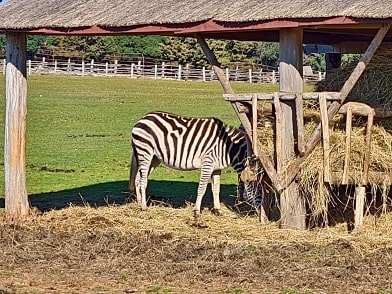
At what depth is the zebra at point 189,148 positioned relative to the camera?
14.0m

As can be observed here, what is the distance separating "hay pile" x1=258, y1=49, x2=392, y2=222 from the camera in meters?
11.3

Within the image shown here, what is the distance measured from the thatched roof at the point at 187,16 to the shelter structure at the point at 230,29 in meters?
0.01

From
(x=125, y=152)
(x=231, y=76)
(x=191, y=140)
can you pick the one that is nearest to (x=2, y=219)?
(x=191, y=140)

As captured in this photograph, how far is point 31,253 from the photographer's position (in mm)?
10914

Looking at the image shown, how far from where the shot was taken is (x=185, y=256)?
34.7 feet

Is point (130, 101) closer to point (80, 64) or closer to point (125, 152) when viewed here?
A: point (125, 152)

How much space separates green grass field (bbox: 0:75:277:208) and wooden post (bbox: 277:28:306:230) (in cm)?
442

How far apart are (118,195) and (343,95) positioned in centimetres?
596

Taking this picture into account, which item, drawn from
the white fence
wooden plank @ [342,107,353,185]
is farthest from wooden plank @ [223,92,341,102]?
the white fence

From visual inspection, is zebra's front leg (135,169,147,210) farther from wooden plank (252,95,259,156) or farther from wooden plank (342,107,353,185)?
wooden plank (342,107,353,185)

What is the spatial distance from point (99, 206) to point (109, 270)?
4522mm

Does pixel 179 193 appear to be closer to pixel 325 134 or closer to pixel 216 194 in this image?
pixel 216 194

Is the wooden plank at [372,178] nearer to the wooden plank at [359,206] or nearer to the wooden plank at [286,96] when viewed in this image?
the wooden plank at [359,206]

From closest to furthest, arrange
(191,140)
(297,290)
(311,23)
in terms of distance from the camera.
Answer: (297,290) < (311,23) < (191,140)
